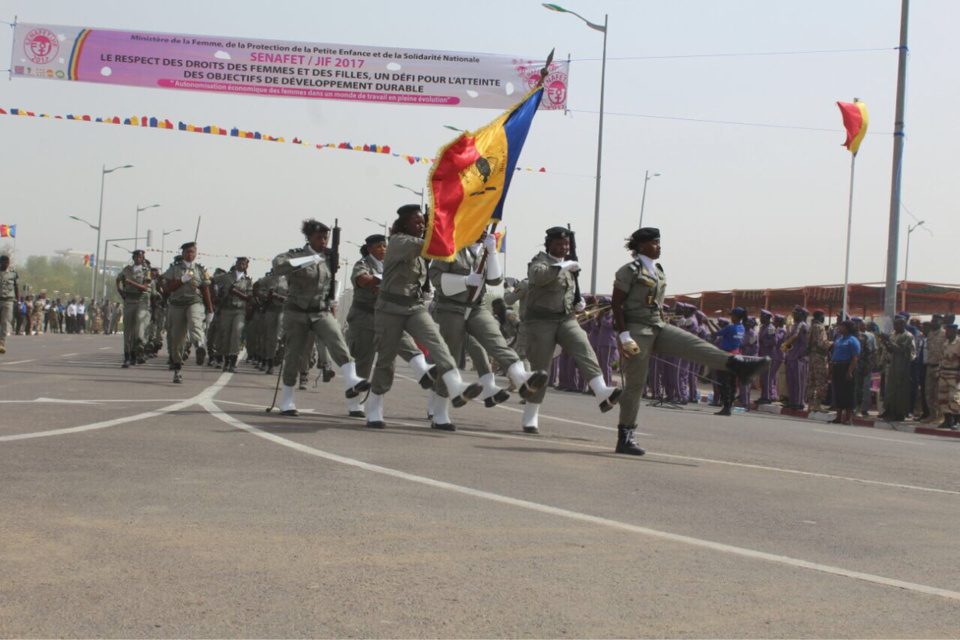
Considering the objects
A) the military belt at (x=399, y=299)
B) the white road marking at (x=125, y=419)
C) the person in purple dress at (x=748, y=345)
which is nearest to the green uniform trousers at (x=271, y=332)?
the white road marking at (x=125, y=419)

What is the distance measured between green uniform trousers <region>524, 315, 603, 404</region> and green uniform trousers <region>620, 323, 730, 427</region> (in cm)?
74

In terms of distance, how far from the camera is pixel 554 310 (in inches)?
Answer: 429

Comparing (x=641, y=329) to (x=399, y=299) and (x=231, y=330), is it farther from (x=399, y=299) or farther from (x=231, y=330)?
(x=231, y=330)

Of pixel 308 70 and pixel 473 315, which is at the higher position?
pixel 308 70

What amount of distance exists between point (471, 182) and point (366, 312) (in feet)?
6.24

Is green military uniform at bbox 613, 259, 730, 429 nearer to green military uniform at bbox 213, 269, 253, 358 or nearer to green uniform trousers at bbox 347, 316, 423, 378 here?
green uniform trousers at bbox 347, 316, 423, 378

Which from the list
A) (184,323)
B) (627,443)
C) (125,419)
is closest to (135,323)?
(184,323)

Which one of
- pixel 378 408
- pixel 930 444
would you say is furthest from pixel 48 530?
pixel 930 444

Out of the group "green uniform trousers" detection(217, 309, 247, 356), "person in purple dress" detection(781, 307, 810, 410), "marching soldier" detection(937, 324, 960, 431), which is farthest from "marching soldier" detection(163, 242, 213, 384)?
"marching soldier" detection(937, 324, 960, 431)

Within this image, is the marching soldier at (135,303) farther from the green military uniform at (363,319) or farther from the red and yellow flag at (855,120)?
the red and yellow flag at (855,120)

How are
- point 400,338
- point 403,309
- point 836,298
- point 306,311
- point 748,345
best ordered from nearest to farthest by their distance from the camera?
1. point 403,309
2. point 400,338
3. point 306,311
4. point 748,345
5. point 836,298

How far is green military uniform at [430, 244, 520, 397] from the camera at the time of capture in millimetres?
10688

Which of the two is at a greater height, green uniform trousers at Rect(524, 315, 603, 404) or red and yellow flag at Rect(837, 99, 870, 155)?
red and yellow flag at Rect(837, 99, 870, 155)

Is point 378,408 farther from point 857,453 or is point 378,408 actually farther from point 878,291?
point 878,291
